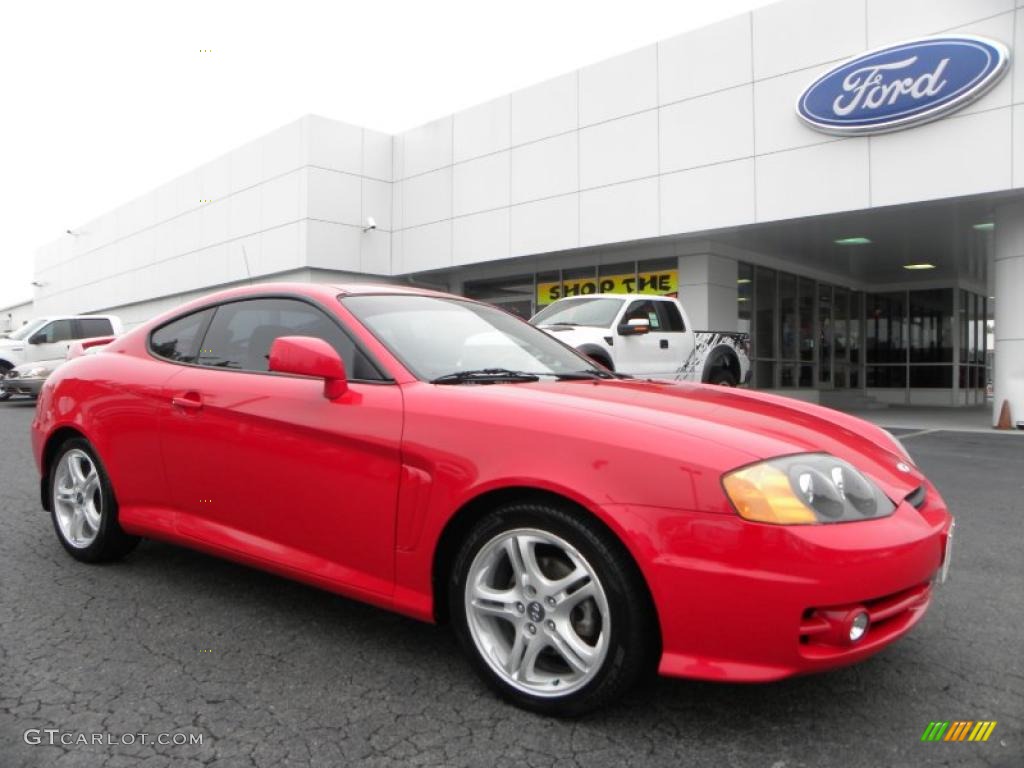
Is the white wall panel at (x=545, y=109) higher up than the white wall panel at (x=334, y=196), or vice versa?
the white wall panel at (x=545, y=109)

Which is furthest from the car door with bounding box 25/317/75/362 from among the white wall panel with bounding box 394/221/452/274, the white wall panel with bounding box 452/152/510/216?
the white wall panel with bounding box 452/152/510/216

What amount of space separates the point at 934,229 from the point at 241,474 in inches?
588

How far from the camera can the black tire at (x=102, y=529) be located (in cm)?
379

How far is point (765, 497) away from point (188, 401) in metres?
2.44

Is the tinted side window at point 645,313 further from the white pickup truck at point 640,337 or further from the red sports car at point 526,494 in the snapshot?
the red sports car at point 526,494

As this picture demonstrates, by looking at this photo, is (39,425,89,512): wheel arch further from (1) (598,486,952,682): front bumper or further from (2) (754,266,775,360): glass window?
(2) (754,266,775,360): glass window

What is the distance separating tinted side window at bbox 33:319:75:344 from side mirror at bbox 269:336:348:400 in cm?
1583

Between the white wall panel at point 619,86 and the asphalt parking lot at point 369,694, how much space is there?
1299 cm

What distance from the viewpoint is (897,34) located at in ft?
38.7

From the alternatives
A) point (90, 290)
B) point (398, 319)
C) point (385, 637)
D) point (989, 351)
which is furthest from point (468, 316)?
point (90, 290)

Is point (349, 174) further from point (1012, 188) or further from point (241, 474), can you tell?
point (241, 474)

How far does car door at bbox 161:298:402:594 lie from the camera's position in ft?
8.87

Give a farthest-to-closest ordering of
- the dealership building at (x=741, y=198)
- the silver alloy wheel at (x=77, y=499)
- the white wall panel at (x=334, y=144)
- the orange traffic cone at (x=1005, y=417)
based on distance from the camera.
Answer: the white wall panel at (x=334, y=144), the orange traffic cone at (x=1005, y=417), the dealership building at (x=741, y=198), the silver alloy wheel at (x=77, y=499)

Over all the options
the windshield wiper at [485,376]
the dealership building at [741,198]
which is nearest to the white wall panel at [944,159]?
the dealership building at [741,198]
